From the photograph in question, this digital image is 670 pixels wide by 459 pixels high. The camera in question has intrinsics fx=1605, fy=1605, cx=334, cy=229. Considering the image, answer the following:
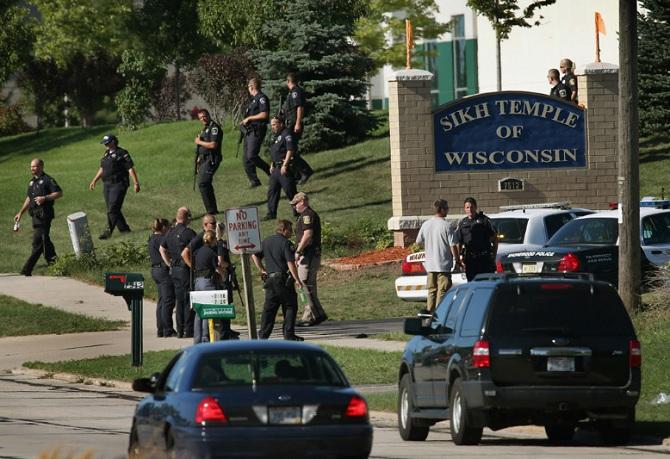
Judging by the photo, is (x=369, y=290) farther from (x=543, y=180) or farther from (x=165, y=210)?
(x=165, y=210)

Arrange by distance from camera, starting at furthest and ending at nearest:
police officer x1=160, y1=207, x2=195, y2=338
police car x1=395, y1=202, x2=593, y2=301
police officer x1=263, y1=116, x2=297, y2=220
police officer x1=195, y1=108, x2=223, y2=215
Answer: police officer x1=195, y1=108, x2=223, y2=215, police officer x1=263, y1=116, x2=297, y2=220, police car x1=395, y1=202, x2=593, y2=301, police officer x1=160, y1=207, x2=195, y2=338

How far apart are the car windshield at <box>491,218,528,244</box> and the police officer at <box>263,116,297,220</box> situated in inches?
261

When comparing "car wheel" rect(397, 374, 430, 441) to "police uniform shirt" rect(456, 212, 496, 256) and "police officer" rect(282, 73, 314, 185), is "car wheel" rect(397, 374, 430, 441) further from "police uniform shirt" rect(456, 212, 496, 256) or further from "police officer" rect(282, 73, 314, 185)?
"police officer" rect(282, 73, 314, 185)

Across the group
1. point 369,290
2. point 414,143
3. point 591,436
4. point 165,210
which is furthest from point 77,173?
point 591,436

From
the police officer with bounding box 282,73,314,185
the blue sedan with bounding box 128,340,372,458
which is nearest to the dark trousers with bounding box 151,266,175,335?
the police officer with bounding box 282,73,314,185

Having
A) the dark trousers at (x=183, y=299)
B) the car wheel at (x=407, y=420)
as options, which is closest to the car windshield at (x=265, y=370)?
the car wheel at (x=407, y=420)

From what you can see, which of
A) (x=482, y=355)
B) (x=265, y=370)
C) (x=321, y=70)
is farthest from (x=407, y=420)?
(x=321, y=70)

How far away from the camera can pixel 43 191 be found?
98.8 feet

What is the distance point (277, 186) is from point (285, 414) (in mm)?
20610

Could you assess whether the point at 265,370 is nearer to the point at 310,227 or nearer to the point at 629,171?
the point at 629,171

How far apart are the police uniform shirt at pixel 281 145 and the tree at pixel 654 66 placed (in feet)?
33.8

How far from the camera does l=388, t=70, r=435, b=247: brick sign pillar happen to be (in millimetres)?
31266

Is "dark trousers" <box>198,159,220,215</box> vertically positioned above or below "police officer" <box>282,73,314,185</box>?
below

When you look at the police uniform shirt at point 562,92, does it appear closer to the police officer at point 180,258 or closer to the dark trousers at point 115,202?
the dark trousers at point 115,202
